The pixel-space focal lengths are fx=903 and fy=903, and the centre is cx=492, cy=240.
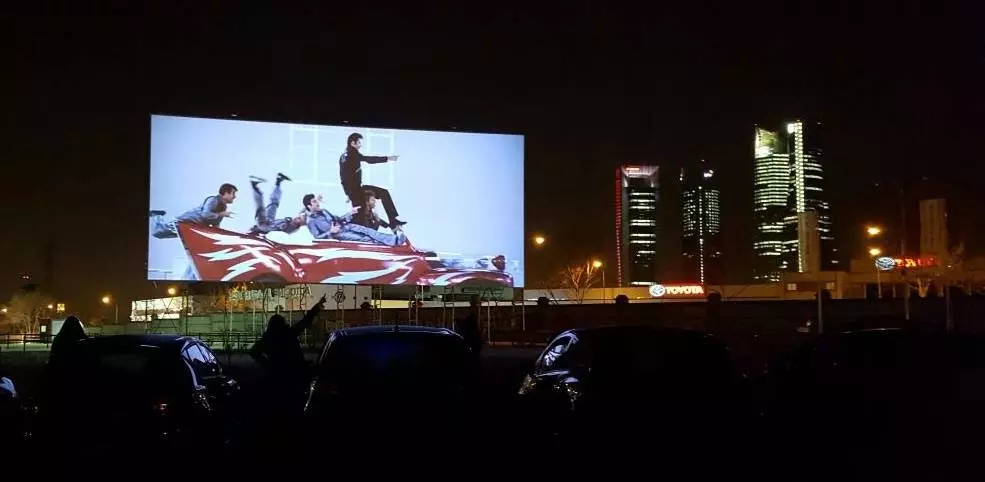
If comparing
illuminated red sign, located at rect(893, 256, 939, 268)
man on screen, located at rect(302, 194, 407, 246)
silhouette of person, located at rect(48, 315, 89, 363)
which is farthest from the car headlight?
illuminated red sign, located at rect(893, 256, 939, 268)

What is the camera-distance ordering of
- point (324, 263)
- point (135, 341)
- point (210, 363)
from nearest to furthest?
point (135, 341) → point (210, 363) → point (324, 263)

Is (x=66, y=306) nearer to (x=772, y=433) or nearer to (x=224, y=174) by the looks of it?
(x=224, y=174)

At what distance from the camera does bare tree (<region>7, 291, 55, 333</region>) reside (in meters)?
94.3

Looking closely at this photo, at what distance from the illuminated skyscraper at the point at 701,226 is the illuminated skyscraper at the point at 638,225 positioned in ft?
37.3

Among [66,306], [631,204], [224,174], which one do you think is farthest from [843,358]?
[631,204]

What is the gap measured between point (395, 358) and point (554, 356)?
96.3 inches

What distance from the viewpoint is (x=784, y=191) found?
163 m

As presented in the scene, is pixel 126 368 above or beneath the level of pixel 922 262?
beneath

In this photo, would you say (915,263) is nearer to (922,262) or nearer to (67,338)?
(922,262)

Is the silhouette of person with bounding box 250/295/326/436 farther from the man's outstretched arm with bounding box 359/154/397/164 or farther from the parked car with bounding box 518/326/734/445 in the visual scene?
the man's outstretched arm with bounding box 359/154/397/164

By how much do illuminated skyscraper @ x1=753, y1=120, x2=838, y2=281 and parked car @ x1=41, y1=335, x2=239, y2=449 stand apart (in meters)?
127

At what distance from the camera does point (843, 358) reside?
9.13 meters

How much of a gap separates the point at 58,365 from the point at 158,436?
1496mm

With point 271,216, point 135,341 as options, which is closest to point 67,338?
point 135,341
